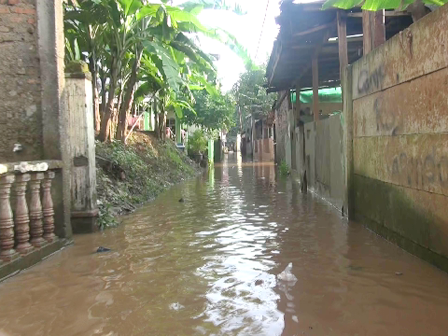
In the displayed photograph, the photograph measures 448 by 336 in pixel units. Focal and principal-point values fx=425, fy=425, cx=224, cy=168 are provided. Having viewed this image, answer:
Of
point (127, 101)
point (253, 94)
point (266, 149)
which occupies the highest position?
point (253, 94)

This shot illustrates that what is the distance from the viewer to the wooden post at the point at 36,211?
196 inches

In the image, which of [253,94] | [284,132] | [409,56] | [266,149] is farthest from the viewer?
[253,94]

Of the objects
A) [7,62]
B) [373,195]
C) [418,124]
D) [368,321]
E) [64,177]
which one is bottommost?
[368,321]

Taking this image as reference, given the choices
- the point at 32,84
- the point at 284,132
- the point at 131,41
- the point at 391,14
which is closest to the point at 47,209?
the point at 32,84

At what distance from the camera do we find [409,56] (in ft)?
16.1

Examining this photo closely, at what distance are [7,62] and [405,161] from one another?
5118 millimetres

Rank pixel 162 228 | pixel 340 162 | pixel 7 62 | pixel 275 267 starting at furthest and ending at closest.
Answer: pixel 340 162 < pixel 162 228 < pixel 7 62 < pixel 275 267

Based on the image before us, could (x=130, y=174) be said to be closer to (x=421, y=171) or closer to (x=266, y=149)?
(x=421, y=171)

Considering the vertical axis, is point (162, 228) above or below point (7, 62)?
below

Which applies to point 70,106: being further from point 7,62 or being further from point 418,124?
point 418,124

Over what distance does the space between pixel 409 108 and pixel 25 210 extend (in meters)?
4.51

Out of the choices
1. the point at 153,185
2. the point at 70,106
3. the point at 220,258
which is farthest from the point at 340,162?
the point at 153,185

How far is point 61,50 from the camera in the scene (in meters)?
5.72

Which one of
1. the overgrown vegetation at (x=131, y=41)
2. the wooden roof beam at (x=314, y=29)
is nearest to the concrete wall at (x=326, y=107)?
the overgrown vegetation at (x=131, y=41)
